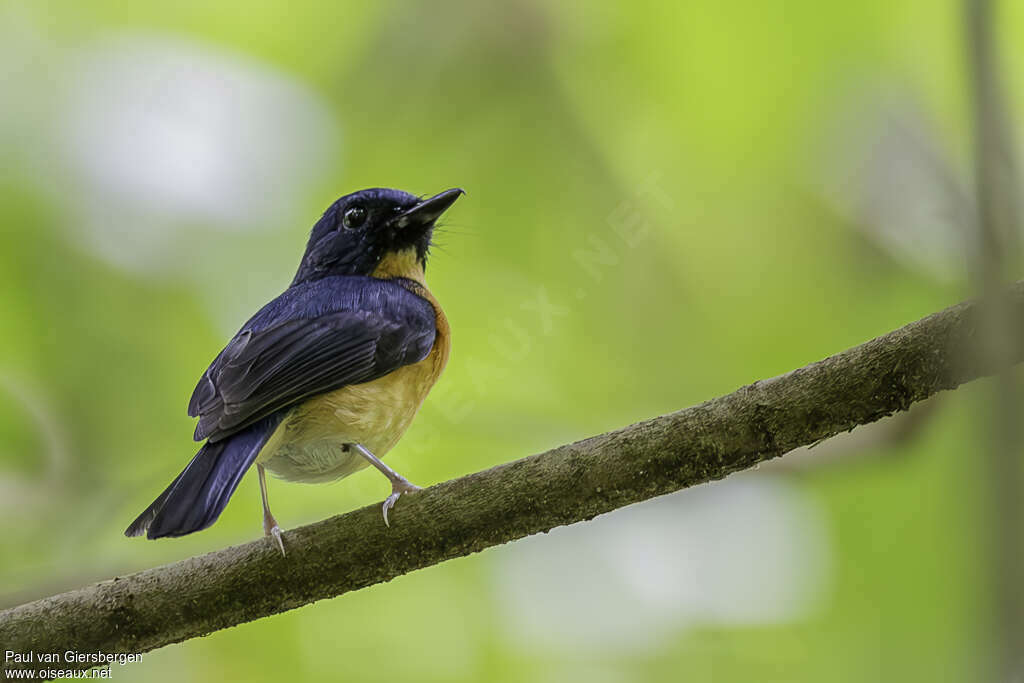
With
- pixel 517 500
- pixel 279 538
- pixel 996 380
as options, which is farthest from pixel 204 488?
pixel 996 380

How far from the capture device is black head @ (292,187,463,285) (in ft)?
15.9

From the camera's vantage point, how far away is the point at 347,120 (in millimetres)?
5609

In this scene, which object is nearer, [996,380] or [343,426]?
[996,380]

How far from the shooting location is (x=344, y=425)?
3947 millimetres

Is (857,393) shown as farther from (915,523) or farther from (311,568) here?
(915,523)

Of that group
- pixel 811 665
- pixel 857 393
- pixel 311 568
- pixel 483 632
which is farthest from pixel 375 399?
pixel 811 665

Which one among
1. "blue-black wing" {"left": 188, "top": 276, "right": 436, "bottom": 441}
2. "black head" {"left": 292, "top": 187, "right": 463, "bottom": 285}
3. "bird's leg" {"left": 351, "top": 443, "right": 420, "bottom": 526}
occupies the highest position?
"black head" {"left": 292, "top": 187, "right": 463, "bottom": 285}

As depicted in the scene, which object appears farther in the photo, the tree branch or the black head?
the black head

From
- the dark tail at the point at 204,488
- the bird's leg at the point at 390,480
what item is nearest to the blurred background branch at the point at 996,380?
the bird's leg at the point at 390,480

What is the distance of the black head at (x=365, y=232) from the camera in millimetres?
4844

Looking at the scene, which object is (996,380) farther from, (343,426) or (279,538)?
(343,426)

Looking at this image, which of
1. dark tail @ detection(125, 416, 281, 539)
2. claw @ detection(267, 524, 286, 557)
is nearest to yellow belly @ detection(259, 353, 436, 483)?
dark tail @ detection(125, 416, 281, 539)

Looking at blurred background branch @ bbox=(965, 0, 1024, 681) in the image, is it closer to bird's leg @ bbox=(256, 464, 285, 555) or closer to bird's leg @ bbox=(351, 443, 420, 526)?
bird's leg @ bbox=(351, 443, 420, 526)

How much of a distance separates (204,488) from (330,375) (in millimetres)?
732
